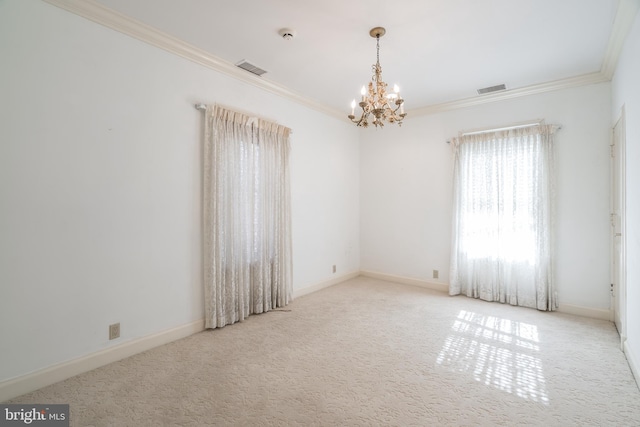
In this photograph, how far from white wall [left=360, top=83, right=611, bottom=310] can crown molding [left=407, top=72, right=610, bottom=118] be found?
7cm

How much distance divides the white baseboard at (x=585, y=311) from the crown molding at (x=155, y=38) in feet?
15.0

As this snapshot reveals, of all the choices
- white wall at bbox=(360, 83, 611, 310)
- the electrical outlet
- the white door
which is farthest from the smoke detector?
the white door

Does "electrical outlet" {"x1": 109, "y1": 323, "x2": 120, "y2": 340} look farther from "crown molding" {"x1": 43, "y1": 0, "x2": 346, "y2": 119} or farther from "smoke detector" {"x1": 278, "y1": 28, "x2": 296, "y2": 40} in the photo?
"smoke detector" {"x1": 278, "y1": 28, "x2": 296, "y2": 40}

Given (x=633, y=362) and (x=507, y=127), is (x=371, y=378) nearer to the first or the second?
(x=633, y=362)

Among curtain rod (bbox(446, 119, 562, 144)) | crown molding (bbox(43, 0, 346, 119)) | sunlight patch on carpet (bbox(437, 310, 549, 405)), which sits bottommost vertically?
sunlight patch on carpet (bbox(437, 310, 549, 405))

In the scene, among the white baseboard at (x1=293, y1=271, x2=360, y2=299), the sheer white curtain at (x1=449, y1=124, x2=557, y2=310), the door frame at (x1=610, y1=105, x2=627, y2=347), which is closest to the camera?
the door frame at (x1=610, y1=105, x2=627, y2=347)

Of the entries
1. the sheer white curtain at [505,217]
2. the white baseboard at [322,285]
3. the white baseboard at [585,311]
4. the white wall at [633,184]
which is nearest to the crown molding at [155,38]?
the white baseboard at [322,285]

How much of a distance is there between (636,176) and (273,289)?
12.0ft

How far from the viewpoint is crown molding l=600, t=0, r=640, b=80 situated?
2346 millimetres

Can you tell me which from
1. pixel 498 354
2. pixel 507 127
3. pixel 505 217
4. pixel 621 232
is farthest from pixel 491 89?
pixel 498 354

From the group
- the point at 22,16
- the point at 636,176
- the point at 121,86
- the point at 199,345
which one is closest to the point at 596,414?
the point at 636,176

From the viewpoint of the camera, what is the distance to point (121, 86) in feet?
8.69

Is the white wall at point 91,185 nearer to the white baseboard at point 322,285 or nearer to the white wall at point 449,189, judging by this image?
the white baseboard at point 322,285

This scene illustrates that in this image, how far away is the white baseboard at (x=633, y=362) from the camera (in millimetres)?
2272
